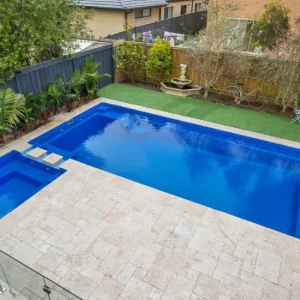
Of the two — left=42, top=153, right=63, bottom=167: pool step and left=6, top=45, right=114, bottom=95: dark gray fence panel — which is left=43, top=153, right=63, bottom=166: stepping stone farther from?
left=6, top=45, right=114, bottom=95: dark gray fence panel

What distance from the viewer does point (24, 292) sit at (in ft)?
14.0

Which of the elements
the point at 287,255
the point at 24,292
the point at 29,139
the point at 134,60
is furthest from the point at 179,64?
the point at 24,292

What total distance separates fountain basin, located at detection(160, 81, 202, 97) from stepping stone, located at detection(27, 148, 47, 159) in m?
6.72

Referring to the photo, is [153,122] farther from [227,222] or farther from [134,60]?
[227,222]

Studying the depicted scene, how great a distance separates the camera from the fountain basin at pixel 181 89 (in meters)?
12.8

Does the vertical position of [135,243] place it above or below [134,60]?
below

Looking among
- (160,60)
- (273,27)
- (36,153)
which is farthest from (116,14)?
(36,153)

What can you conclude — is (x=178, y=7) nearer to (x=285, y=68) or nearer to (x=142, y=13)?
(x=142, y=13)

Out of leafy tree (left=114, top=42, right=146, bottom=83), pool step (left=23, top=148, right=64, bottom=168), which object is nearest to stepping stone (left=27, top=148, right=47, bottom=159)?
pool step (left=23, top=148, right=64, bottom=168)

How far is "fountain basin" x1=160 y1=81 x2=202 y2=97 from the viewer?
1282 cm

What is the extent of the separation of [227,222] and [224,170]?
8.98 ft

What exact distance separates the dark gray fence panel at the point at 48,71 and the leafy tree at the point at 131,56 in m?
0.59

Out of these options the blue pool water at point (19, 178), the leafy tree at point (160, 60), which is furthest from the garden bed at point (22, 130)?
the leafy tree at point (160, 60)

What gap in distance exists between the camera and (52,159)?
Answer: 8086 mm
